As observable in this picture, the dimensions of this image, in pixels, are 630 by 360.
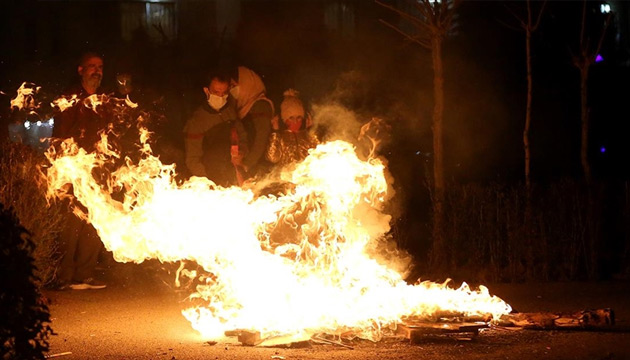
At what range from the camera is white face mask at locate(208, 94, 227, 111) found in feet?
38.9

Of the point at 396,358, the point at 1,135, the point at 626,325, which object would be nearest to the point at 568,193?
the point at 626,325

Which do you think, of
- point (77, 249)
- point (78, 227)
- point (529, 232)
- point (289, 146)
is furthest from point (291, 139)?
point (529, 232)

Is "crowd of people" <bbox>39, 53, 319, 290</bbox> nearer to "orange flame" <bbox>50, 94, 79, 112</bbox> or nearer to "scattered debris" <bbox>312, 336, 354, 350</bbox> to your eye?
"orange flame" <bbox>50, 94, 79, 112</bbox>

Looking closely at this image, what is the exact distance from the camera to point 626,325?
878cm

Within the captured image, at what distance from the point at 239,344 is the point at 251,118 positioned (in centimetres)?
508

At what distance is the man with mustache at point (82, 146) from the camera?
37.0ft

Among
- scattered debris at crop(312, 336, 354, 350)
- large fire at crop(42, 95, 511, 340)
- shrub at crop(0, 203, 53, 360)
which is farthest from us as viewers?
large fire at crop(42, 95, 511, 340)

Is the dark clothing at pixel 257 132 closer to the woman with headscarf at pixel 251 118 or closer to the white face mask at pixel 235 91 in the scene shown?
the woman with headscarf at pixel 251 118

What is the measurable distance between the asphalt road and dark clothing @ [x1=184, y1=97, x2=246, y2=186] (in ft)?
7.03

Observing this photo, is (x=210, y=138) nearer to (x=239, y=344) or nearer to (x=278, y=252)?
(x=278, y=252)

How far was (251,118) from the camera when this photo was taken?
12.4 m

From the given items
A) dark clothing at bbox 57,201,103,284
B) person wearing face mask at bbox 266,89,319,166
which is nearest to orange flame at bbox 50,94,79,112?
dark clothing at bbox 57,201,103,284

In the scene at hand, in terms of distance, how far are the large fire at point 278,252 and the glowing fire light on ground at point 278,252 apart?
0.01 meters

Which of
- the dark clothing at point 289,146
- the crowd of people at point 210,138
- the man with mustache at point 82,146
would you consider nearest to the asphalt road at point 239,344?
the man with mustache at point 82,146
